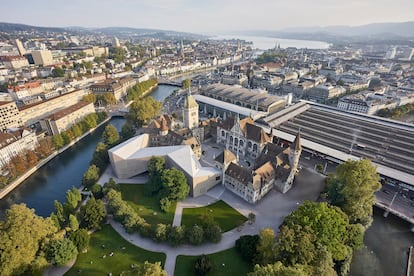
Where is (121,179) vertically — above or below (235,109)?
below

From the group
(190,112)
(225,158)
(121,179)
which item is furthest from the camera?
(190,112)

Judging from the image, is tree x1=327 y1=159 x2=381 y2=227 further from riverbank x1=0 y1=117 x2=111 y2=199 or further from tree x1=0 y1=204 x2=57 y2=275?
riverbank x1=0 y1=117 x2=111 y2=199

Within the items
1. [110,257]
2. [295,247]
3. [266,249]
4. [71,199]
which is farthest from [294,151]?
[71,199]

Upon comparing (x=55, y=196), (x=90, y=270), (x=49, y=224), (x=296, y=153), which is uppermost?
(x=296, y=153)

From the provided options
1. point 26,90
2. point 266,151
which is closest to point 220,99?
point 266,151

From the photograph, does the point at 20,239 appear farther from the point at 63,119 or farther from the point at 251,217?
the point at 63,119

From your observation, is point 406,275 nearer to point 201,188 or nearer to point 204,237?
point 204,237
